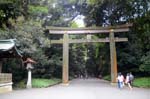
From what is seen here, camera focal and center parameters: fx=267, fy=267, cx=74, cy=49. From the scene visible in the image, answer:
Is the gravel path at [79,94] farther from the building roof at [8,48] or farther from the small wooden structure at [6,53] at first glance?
the building roof at [8,48]

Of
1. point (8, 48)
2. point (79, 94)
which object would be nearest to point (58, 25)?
point (8, 48)

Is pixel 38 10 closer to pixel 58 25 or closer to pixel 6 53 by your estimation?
pixel 58 25

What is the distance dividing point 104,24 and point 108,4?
3.47m

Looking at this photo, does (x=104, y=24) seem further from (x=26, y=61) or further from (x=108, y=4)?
(x=26, y=61)

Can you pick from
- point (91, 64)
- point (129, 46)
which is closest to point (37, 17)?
point (129, 46)

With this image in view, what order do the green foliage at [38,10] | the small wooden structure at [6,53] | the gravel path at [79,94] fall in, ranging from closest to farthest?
the gravel path at [79,94] < the small wooden structure at [6,53] < the green foliage at [38,10]

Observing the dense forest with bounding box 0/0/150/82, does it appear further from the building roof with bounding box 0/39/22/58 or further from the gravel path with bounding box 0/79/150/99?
the gravel path with bounding box 0/79/150/99

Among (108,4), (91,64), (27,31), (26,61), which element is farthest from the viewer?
(91,64)

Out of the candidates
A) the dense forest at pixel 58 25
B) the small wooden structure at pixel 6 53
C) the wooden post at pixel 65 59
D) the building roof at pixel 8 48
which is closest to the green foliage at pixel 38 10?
the dense forest at pixel 58 25

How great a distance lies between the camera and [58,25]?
37.1m

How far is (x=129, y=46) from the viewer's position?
34.1m

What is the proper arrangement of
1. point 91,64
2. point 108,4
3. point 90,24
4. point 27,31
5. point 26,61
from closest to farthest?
point 26,61 < point 27,31 < point 108,4 < point 90,24 < point 91,64

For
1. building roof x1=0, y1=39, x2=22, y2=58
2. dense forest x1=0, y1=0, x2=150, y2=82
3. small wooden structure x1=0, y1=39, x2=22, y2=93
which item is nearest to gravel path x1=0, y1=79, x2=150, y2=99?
small wooden structure x1=0, y1=39, x2=22, y2=93

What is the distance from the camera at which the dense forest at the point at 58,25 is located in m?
26.3
